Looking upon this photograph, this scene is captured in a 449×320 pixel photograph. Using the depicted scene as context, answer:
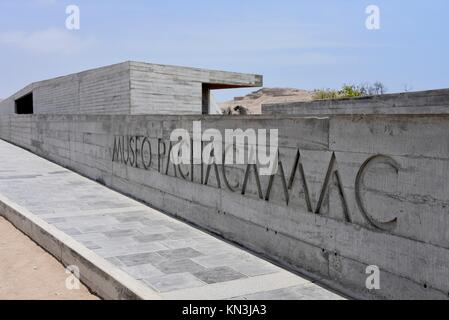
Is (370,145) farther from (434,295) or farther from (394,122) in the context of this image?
(434,295)

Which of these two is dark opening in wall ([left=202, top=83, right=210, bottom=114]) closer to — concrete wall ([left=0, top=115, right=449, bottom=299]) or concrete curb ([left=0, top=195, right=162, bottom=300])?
concrete wall ([left=0, top=115, right=449, bottom=299])

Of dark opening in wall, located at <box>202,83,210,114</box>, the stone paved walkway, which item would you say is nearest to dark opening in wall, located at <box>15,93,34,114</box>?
dark opening in wall, located at <box>202,83,210,114</box>

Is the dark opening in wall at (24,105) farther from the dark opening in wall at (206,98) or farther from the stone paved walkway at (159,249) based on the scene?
the stone paved walkway at (159,249)

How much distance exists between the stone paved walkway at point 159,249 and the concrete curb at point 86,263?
133 millimetres

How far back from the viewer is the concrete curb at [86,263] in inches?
166

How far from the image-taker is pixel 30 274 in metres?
5.36

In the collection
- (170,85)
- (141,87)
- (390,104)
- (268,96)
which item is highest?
(268,96)

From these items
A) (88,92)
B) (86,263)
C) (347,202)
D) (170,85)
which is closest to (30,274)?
(86,263)

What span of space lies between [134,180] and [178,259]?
435 cm

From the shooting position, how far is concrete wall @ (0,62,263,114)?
19.3 metres

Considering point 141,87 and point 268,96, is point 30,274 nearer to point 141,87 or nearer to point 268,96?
point 141,87

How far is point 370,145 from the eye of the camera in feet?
13.0

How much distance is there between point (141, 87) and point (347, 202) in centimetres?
1621

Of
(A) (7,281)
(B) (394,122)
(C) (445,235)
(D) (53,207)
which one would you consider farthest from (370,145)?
(D) (53,207)
